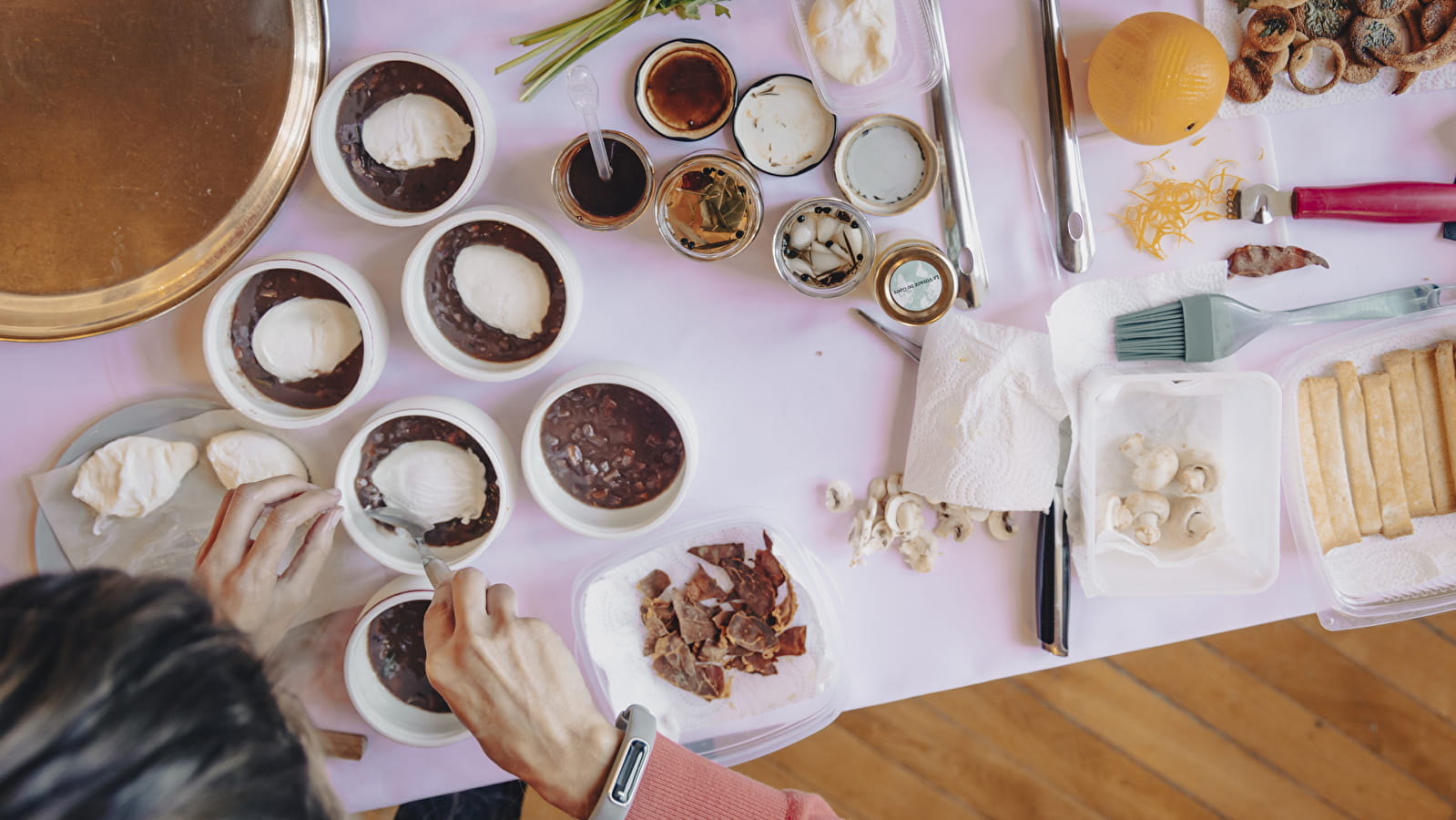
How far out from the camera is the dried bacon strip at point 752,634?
4.08 ft

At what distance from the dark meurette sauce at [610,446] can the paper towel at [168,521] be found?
13.3 inches

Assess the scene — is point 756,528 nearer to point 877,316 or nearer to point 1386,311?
point 877,316

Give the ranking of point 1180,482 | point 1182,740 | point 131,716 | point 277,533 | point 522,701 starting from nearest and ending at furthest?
1. point 131,716
2. point 522,701
3. point 277,533
4. point 1180,482
5. point 1182,740

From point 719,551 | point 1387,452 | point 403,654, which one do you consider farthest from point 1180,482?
point 403,654

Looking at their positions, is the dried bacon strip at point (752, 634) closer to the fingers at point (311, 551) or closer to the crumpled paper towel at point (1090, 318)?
the crumpled paper towel at point (1090, 318)

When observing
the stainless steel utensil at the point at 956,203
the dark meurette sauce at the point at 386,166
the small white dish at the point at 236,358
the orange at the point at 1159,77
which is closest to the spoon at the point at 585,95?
Answer: the dark meurette sauce at the point at 386,166

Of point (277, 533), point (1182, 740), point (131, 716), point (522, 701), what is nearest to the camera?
point (131, 716)

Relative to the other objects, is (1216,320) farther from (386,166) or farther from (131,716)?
(131,716)

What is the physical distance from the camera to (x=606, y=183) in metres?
1.20

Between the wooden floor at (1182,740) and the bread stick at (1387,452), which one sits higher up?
the bread stick at (1387,452)

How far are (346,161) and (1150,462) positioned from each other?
47.3 inches

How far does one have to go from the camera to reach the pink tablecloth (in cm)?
123

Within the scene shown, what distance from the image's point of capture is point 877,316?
4.13ft

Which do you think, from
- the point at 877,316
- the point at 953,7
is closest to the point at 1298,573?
the point at 877,316
